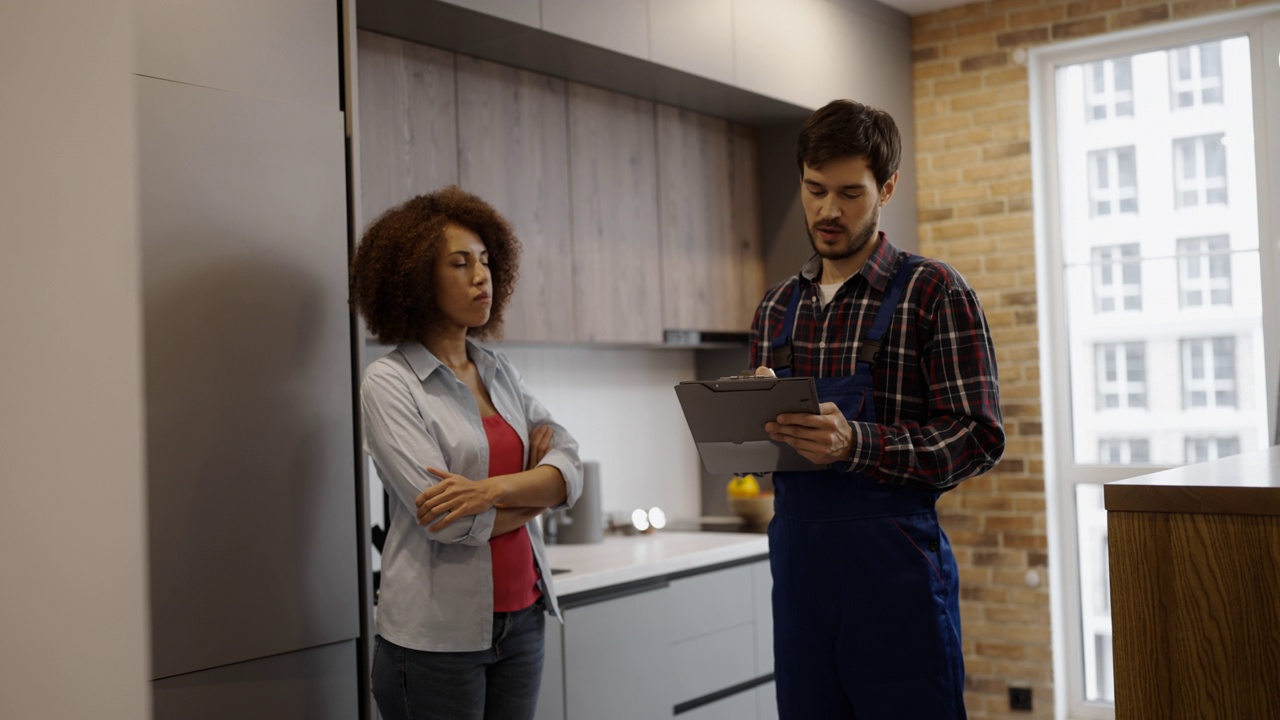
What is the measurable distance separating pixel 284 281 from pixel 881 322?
1140 mm

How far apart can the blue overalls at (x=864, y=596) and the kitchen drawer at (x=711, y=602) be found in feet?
3.64

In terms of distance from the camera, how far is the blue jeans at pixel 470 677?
6.52 feet

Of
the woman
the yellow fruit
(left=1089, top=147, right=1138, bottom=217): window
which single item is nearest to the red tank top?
the woman

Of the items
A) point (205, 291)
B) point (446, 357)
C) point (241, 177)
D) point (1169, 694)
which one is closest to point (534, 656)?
point (446, 357)

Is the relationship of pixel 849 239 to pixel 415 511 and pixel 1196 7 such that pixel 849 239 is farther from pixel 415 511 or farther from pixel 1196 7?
pixel 1196 7

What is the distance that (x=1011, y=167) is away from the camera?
4160 mm

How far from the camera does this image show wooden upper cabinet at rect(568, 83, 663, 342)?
338 cm

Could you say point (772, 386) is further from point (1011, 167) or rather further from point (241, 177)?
→ point (1011, 167)

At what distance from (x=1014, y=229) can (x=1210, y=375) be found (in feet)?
2.84

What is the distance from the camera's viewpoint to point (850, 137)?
1.95 meters

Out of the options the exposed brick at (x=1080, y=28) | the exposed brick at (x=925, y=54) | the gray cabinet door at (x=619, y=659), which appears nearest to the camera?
the gray cabinet door at (x=619, y=659)

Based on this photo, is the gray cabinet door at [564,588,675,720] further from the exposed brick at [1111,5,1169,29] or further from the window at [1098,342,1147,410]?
the exposed brick at [1111,5,1169,29]

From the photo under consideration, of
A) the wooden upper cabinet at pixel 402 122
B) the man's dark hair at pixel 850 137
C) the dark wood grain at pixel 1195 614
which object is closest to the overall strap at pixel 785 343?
the man's dark hair at pixel 850 137

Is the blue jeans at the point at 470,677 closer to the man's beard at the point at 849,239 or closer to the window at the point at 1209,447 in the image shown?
the man's beard at the point at 849,239
